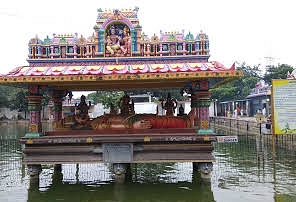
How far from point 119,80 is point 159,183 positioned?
153 inches

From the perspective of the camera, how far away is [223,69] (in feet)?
32.2

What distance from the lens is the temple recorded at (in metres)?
9.88

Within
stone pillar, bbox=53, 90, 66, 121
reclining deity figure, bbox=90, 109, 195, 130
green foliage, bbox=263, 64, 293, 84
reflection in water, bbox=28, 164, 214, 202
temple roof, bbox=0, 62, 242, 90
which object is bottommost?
reflection in water, bbox=28, 164, 214, 202

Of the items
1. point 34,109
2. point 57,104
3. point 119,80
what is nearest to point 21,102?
point 57,104

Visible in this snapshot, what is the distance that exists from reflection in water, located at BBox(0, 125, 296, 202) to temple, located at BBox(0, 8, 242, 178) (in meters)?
0.94

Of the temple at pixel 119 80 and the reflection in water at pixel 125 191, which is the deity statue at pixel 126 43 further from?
the reflection in water at pixel 125 191

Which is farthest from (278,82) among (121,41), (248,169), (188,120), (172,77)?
(121,41)

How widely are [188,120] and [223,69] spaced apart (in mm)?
2445

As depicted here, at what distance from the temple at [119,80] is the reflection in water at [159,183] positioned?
942mm

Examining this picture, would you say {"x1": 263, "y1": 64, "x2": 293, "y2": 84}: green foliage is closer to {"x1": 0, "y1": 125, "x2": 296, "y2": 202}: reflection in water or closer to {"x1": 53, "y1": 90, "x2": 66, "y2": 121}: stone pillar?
{"x1": 0, "y1": 125, "x2": 296, "y2": 202}: reflection in water

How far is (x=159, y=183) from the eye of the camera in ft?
36.0

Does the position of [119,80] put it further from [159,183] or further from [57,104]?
[57,104]

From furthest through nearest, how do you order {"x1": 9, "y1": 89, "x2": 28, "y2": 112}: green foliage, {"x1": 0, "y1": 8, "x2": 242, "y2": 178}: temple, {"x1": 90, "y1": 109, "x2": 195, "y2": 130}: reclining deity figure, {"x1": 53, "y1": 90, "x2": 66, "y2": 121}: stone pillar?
{"x1": 9, "y1": 89, "x2": 28, "y2": 112}: green foliage < {"x1": 53, "y1": 90, "x2": 66, "y2": 121}: stone pillar < {"x1": 90, "y1": 109, "x2": 195, "y2": 130}: reclining deity figure < {"x1": 0, "y1": 8, "x2": 242, "y2": 178}: temple

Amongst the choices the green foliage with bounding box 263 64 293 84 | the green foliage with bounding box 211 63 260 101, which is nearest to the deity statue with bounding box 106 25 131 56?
the green foliage with bounding box 263 64 293 84
